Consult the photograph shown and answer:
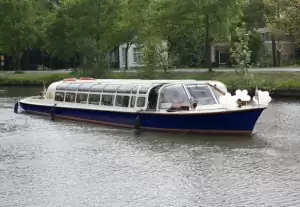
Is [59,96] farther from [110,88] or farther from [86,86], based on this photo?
[110,88]

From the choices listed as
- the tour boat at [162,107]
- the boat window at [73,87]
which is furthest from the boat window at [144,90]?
the boat window at [73,87]

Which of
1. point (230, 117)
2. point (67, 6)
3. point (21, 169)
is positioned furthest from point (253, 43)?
point (21, 169)

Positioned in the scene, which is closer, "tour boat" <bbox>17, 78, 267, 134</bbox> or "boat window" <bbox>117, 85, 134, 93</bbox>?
"tour boat" <bbox>17, 78, 267, 134</bbox>

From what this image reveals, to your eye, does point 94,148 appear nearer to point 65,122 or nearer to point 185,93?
point 185,93

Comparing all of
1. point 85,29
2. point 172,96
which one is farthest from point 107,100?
point 85,29

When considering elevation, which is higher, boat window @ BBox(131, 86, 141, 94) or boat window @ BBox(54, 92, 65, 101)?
boat window @ BBox(131, 86, 141, 94)

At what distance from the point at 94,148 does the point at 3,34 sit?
5452 cm

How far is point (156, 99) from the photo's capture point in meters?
31.1

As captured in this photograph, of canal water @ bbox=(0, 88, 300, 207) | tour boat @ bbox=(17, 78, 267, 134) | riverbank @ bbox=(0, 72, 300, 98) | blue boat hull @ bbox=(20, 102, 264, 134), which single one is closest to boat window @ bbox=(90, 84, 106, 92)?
tour boat @ bbox=(17, 78, 267, 134)

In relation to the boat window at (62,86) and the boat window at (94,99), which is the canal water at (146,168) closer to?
the boat window at (94,99)

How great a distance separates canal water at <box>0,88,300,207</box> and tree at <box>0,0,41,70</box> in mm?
46361

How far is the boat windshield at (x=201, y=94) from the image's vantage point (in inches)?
1198

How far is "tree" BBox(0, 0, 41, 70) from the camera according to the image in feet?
255

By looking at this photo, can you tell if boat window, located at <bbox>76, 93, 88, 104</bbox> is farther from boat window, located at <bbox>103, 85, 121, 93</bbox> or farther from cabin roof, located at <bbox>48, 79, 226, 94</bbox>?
boat window, located at <bbox>103, 85, 121, 93</bbox>
